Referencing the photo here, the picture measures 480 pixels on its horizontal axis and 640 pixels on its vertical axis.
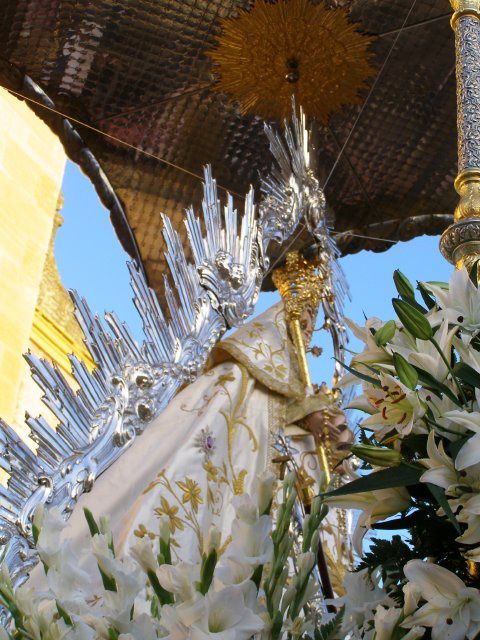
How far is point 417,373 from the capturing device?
1156 millimetres

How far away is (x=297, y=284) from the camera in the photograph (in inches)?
148

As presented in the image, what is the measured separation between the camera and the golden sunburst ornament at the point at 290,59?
376cm

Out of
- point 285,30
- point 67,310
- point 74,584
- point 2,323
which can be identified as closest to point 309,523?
point 74,584

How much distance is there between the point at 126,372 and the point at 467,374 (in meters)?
1.59

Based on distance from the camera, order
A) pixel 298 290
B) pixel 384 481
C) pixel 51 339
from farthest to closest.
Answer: pixel 51 339, pixel 298 290, pixel 384 481

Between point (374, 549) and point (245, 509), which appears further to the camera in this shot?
point (374, 549)

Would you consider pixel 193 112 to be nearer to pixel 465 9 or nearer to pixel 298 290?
pixel 298 290

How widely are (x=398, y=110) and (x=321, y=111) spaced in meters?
0.30

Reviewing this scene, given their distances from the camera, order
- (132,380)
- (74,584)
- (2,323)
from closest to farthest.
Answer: (74,584)
(132,380)
(2,323)

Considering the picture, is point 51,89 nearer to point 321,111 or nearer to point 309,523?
point 321,111

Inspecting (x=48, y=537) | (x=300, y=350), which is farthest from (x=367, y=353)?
(x=300, y=350)

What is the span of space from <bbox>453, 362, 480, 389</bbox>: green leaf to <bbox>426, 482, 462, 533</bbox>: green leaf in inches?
5.6

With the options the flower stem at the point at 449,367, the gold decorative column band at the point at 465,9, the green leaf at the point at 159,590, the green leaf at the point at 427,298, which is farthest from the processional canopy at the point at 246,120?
the green leaf at the point at 159,590

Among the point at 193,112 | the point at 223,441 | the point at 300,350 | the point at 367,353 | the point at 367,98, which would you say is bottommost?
the point at 367,353
